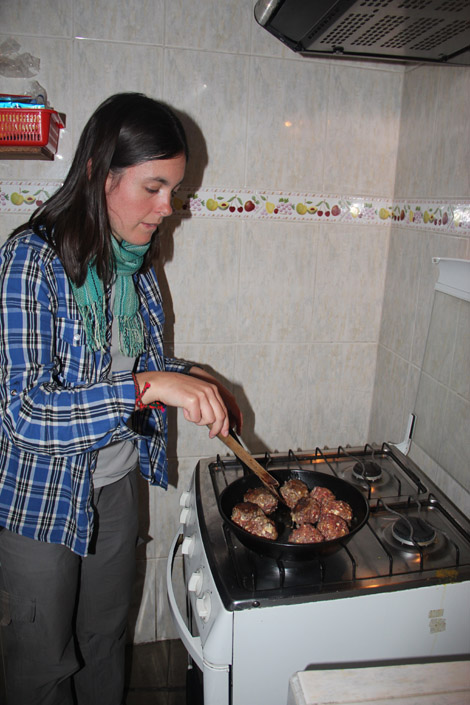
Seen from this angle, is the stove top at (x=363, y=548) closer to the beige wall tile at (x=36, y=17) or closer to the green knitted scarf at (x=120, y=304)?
the green knitted scarf at (x=120, y=304)

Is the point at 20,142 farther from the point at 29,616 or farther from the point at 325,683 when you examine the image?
the point at 325,683

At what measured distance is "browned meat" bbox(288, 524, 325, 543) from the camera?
37.2 inches

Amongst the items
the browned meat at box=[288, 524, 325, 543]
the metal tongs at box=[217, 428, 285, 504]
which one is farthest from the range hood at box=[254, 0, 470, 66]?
the browned meat at box=[288, 524, 325, 543]

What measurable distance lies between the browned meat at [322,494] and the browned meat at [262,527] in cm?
13

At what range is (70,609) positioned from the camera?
1186mm

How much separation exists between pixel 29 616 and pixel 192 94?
1316 millimetres

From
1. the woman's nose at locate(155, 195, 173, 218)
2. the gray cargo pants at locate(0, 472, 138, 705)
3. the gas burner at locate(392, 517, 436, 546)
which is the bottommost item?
the gray cargo pants at locate(0, 472, 138, 705)

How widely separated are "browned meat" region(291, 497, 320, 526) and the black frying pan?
0.04m

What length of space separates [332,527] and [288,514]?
13cm

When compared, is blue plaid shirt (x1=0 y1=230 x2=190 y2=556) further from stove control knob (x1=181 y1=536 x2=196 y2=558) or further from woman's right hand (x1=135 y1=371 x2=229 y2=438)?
stove control knob (x1=181 y1=536 x2=196 y2=558)

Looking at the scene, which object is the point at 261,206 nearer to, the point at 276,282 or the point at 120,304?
the point at 276,282

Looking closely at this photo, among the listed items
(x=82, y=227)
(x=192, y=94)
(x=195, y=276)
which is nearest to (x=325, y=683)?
(x=82, y=227)

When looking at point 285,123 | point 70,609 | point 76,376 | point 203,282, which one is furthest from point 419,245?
point 70,609

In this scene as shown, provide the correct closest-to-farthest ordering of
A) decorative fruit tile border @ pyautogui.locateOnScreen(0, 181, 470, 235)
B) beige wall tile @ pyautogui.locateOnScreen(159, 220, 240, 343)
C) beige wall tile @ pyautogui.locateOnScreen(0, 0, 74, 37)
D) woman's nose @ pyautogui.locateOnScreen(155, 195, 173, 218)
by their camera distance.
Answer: woman's nose @ pyautogui.locateOnScreen(155, 195, 173, 218) → beige wall tile @ pyautogui.locateOnScreen(0, 0, 74, 37) → decorative fruit tile border @ pyautogui.locateOnScreen(0, 181, 470, 235) → beige wall tile @ pyautogui.locateOnScreen(159, 220, 240, 343)
